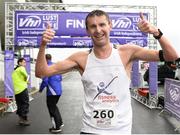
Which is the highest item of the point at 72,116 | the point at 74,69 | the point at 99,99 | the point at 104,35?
the point at 104,35

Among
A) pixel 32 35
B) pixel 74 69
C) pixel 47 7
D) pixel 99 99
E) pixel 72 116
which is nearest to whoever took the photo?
pixel 99 99

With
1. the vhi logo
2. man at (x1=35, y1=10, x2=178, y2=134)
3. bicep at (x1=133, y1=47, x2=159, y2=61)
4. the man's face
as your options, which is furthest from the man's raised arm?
the vhi logo

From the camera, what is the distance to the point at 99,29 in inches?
132

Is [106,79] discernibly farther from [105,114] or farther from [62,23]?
[62,23]

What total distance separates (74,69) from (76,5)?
44.9ft

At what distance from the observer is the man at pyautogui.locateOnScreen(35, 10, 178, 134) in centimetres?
335

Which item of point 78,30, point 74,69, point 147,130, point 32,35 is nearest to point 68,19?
point 78,30

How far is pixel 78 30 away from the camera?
653 inches

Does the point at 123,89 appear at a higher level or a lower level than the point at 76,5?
lower

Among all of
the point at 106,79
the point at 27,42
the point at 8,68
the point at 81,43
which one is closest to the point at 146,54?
the point at 106,79

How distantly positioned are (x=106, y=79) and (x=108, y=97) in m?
0.15

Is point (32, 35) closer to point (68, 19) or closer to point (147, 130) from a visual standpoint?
point (68, 19)

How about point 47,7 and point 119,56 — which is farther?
point 47,7

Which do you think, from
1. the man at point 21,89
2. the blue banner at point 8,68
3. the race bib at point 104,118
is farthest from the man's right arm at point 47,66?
the blue banner at point 8,68
